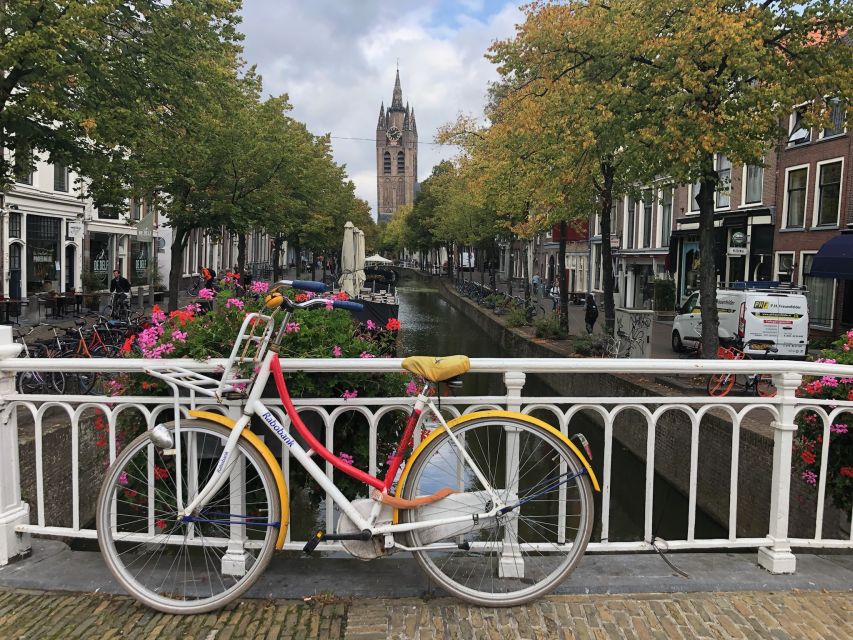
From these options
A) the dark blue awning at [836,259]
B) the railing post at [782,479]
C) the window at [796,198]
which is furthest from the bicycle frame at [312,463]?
the window at [796,198]

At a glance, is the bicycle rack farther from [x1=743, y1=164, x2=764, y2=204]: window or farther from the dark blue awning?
[x1=743, y1=164, x2=764, y2=204]: window

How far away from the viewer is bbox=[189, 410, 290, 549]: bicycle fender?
305 cm

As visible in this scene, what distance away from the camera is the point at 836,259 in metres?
19.0

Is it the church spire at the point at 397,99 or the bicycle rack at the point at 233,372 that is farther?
the church spire at the point at 397,99

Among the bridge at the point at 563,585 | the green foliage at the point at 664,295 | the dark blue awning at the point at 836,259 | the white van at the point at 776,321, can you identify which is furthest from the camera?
the green foliage at the point at 664,295

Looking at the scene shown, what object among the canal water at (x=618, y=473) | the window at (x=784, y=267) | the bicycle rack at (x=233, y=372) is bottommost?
the canal water at (x=618, y=473)

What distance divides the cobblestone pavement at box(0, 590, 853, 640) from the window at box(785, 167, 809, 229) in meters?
22.3

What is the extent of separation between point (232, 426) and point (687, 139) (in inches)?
404

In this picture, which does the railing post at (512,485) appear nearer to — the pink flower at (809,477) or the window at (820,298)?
the pink flower at (809,477)

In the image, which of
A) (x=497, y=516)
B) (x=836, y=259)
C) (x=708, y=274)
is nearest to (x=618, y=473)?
(x=708, y=274)

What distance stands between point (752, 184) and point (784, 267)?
12.6 ft

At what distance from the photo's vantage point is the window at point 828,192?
20.7 metres

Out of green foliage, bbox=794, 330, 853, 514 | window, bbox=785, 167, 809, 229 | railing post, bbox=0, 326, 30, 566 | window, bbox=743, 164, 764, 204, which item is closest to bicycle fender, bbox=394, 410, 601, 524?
green foliage, bbox=794, 330, 853, 514

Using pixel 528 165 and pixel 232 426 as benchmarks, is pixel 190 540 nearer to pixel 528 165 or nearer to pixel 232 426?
pixel 232 426
